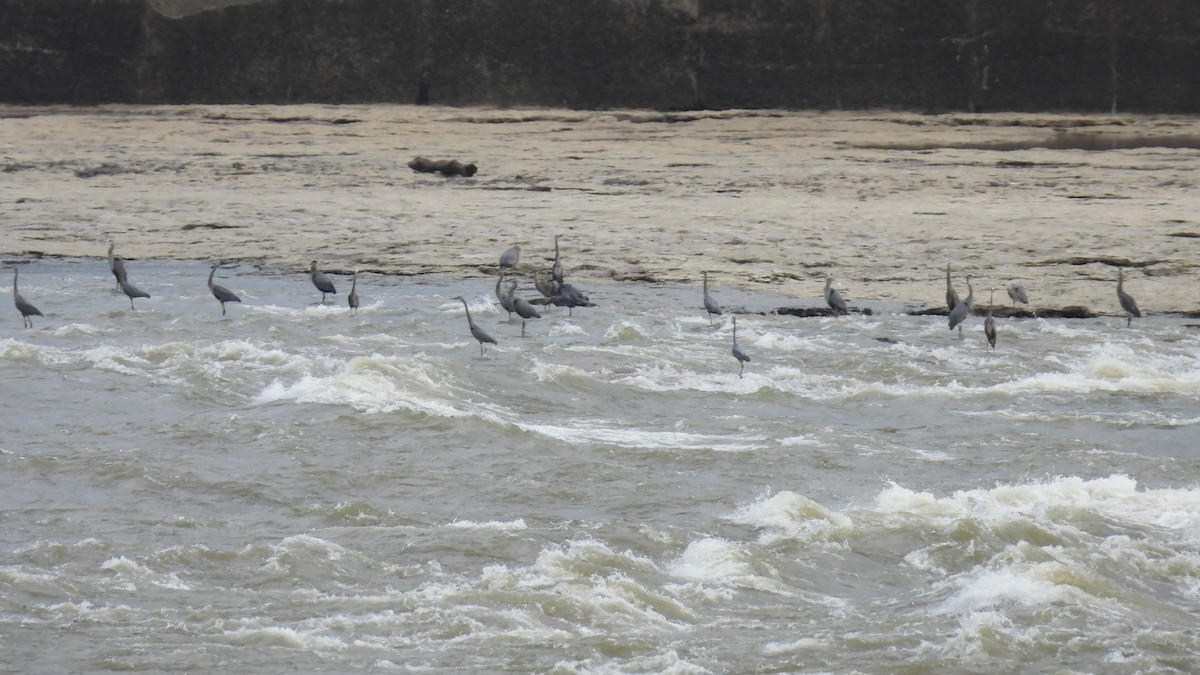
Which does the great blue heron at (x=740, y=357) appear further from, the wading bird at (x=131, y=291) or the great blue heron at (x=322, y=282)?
the wading bird at (x=131, y=291)

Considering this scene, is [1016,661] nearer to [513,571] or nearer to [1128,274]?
[513,571]

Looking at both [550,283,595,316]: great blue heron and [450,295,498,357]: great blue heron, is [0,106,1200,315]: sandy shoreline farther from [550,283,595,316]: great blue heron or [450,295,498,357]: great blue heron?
[450,295,498,357]: great blue heron

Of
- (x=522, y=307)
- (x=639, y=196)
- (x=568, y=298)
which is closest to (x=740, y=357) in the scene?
(x=568, y=298)

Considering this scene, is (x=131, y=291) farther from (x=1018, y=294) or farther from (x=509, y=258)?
(x=1018, y=294)

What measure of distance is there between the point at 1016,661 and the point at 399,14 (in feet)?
42.4

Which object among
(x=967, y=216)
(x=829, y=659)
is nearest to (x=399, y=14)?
(x=967, y=216)

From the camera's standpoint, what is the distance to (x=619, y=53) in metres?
18.0

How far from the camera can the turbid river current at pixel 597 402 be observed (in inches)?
264

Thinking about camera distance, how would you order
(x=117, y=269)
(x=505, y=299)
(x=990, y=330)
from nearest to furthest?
1. (x=990, y=330)
2. (x=505, y=299)
3. (x=117, y=269)

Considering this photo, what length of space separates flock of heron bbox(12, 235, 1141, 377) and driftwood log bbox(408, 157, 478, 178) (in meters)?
2.91

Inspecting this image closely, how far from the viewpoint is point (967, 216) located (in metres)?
13.9

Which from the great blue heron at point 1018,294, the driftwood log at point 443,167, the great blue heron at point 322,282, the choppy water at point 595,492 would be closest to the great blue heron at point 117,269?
the choppy water at point 595,492

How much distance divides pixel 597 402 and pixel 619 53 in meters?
8.58

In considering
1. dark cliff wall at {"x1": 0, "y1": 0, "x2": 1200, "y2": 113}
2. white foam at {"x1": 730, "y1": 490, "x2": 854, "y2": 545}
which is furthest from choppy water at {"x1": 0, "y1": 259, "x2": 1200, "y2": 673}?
dark cliff wall at {"x1": 0, "y1": 0, "x2": 1200, "y2": 113}
